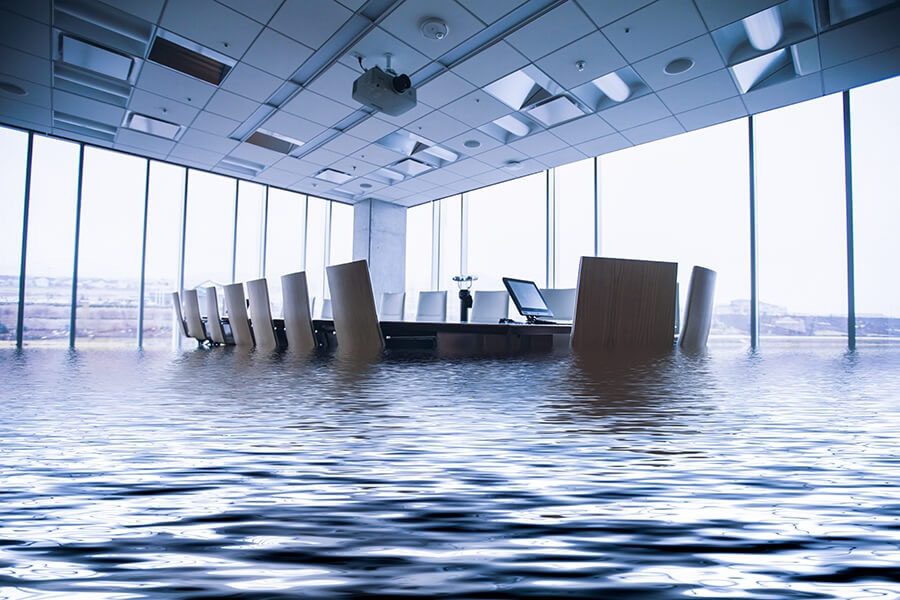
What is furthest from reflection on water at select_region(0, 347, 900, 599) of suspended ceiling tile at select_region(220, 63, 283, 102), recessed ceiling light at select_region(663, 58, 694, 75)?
suspended ceiling tile at select_region(220, 63, 283, 102)

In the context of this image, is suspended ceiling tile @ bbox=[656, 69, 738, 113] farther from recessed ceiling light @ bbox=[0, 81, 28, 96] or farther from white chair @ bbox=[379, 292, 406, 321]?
recessed ceiling light @ bbox=[0, 81, 28, 96]

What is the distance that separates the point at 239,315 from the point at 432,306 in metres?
3.90

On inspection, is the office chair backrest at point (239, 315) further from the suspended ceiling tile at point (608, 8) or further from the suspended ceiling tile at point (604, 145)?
the suspended ceiling tile at point (604, 145)

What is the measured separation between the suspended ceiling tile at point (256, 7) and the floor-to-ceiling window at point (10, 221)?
5.61 m

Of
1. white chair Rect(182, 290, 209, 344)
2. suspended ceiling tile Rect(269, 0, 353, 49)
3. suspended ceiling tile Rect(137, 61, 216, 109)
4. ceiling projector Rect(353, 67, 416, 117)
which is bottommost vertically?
white chair Rect(182, 290, 209, 344)

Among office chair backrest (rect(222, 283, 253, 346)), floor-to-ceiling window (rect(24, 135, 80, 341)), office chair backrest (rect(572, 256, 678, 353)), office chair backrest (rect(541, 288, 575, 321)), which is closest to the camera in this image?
office chair backrest (rect(572, 256, 678, 353))

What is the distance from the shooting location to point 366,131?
7145 mm

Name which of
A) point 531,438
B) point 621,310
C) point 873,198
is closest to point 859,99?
point 873,198

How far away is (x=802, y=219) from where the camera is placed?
20.5 feet

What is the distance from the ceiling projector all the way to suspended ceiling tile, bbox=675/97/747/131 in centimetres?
353

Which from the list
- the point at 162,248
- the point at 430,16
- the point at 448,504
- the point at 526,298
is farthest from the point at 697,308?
the point at 162,248

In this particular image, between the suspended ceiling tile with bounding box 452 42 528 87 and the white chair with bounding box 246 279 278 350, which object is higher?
the suspended ceiling tile with bounding box 452 42 528 87

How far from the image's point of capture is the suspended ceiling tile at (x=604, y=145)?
7148 millimetres

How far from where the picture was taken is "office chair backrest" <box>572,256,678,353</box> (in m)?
2.08
